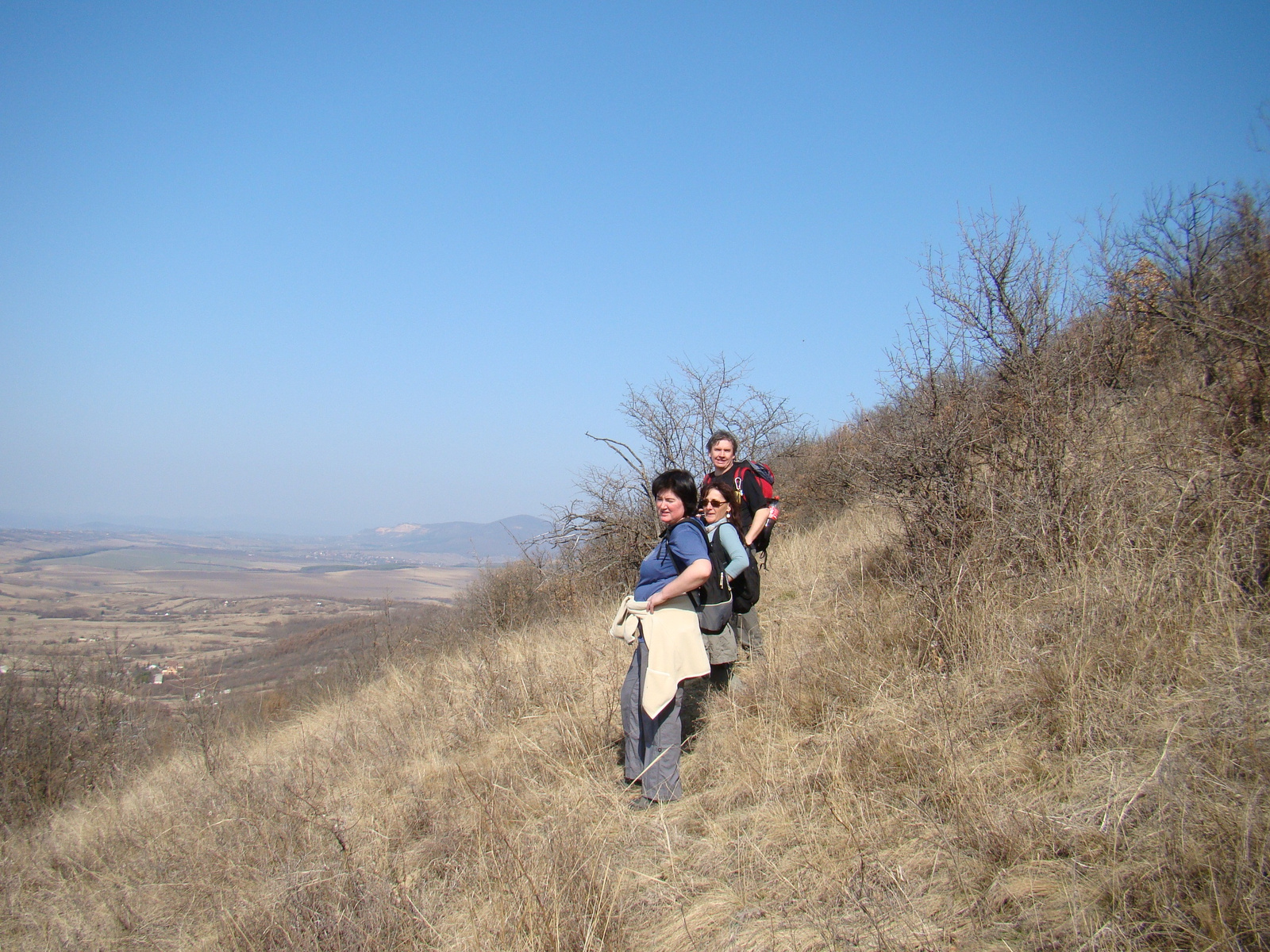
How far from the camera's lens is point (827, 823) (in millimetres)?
2766

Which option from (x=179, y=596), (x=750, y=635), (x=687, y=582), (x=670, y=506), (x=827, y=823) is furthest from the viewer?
(x=179, y=596)

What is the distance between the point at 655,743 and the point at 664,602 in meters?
0.71

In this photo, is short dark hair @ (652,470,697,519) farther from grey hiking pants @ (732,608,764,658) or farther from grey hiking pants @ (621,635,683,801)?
grey hiking pants @ (732,608,764,658)

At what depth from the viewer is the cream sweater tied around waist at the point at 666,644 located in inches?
128

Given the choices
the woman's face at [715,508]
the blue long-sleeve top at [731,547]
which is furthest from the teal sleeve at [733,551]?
the woman's face at [715,508]

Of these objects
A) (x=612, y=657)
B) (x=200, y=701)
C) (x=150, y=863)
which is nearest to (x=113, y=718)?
(x=200, y=701)

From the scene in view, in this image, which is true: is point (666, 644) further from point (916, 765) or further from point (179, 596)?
point (179, 596)

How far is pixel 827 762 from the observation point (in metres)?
3.14

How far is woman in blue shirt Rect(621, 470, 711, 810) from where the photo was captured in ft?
10.8

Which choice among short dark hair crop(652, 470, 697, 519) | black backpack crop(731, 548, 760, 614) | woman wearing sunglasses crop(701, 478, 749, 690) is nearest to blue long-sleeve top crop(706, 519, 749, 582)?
woman wearing sunglasses crop(701, 478, 749, 690)

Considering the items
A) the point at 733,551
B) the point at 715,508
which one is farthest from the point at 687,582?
the point at 715,508

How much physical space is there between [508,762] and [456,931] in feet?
5.69

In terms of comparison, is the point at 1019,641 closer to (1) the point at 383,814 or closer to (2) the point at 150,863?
(1) the point at 383,814

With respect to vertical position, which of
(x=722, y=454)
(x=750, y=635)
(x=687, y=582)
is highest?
(x=722, y=454)
